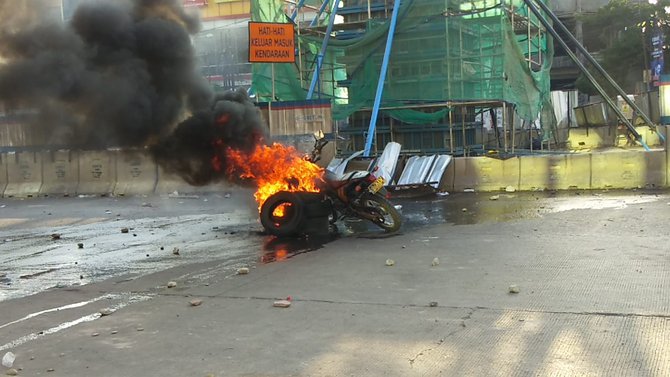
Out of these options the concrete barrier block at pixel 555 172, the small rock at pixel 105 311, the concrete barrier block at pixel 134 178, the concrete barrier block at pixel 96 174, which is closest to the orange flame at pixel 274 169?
the small rock at pixel 105 311

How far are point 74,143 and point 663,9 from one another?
48.0 metres

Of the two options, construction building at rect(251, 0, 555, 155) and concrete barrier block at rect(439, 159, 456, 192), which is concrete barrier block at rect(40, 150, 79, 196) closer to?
construction building at rect(251, 0, 555, 155)

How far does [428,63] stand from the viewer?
18.0m

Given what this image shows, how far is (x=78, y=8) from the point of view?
8.93 metres

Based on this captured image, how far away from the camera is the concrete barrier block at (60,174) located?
64.5 ft

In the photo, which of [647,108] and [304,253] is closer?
[304,253]

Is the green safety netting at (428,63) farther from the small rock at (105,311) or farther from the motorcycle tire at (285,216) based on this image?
the small rock at (105,311)

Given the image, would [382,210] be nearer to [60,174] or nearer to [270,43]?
[270,43]

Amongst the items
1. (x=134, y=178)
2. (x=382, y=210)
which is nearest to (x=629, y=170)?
(x=382, y=210)

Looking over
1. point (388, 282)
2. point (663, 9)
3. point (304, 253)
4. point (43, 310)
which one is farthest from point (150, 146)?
point (663, 9)

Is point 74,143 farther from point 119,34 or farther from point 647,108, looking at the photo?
point 647,108

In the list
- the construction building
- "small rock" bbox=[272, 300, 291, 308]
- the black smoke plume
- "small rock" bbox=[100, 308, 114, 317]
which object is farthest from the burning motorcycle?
the construction building

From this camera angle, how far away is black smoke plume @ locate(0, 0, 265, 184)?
8.44 metres

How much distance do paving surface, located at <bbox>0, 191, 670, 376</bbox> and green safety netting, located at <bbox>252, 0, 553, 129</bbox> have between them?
26.8 feet
